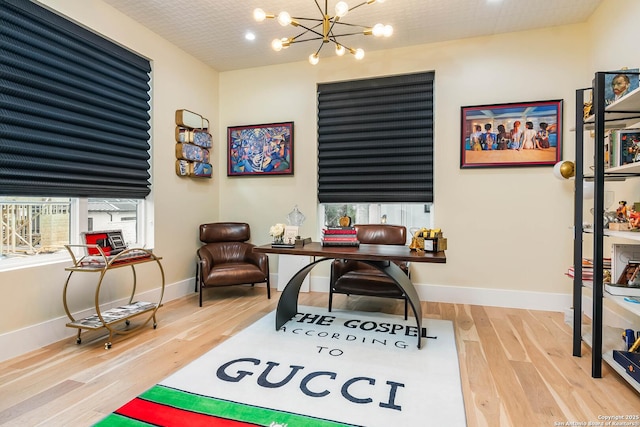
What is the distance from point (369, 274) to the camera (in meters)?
3.58

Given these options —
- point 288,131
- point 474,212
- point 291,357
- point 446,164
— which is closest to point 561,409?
point 291,357

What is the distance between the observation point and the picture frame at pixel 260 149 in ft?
15.9

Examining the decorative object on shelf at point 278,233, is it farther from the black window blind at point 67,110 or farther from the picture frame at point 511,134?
the picture frame at point 511,134

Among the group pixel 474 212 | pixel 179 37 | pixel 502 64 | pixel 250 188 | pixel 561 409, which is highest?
pixel 179 37

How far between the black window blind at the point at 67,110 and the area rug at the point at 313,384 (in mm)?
2081

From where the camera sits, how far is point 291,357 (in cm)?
259

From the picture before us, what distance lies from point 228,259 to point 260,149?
1684 millimetres

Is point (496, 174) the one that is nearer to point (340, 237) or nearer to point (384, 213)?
point (384, 213)

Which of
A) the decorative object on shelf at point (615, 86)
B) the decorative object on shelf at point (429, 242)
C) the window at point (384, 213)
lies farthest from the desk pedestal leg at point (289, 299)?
the decorative object on shelf at point (615, 86)

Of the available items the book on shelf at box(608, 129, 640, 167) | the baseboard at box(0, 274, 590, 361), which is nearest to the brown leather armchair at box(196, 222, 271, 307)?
the baseboard at box(0, 274, 590, 361)

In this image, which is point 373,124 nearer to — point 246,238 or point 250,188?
point 250,188

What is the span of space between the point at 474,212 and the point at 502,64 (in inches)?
71.3

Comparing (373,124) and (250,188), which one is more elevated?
(373,124)

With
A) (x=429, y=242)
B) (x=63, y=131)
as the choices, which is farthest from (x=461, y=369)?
(x=63, y=131)
